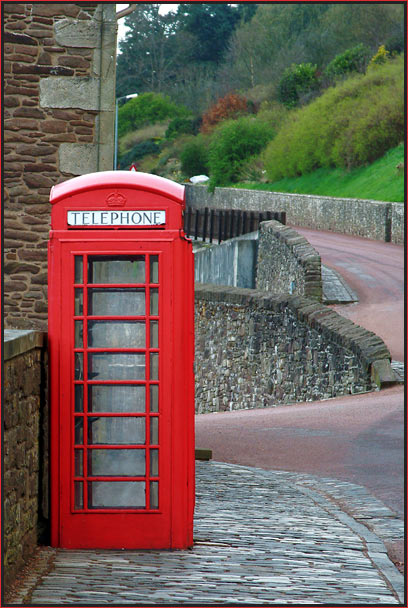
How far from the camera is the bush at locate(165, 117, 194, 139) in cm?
7450

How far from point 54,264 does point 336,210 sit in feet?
115

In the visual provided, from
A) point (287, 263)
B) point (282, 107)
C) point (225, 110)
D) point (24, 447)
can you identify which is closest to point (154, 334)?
point (24, 447)

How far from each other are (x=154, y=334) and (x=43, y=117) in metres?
5.25

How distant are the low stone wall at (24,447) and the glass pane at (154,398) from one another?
1.98ft

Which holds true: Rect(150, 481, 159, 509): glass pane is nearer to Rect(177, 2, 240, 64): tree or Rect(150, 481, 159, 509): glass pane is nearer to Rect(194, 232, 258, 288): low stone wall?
Rect(194, 232, 258, 288): low stone wall

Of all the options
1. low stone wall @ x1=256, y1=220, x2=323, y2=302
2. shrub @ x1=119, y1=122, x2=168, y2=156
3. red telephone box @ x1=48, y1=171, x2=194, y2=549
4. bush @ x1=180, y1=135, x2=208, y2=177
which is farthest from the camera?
shrub @ x1=119, y1=122, x2=168, y2=156

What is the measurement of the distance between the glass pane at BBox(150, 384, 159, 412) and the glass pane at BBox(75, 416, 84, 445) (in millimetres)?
404

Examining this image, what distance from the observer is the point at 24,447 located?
512 centimetres

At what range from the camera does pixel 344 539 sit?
21.1ft

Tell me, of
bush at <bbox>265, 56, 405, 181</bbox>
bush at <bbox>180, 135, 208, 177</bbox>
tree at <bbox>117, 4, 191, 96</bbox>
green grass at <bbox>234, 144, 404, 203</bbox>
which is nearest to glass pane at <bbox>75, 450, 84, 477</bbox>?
green grass at <bbox>234, 144, 404, 203</bbox>

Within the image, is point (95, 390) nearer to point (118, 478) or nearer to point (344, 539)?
point (118, 478)

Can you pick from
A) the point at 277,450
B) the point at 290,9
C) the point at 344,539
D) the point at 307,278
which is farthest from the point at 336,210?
the point at 290,9

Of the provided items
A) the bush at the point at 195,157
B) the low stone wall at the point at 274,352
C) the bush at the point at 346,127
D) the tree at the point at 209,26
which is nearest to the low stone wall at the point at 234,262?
the low stone wall at the point at 274,352

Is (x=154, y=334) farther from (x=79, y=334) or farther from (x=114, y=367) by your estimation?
(x=79, y=334)
